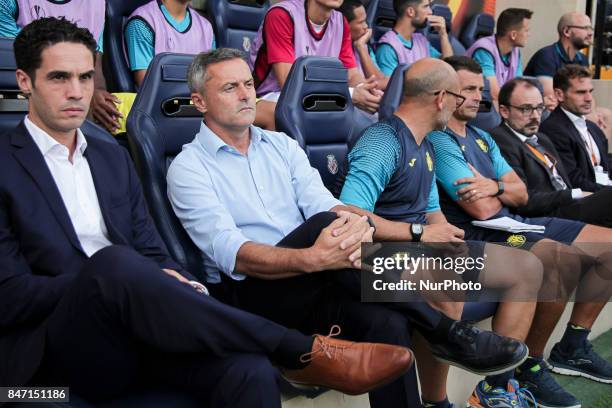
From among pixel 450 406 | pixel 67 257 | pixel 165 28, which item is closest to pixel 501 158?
pixel 450 406

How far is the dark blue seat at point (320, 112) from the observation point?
247 cm

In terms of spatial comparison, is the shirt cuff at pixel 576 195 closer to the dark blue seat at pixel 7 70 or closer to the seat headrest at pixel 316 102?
the seat headrest at pixel 316 102

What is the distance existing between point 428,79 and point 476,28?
11.5 ft

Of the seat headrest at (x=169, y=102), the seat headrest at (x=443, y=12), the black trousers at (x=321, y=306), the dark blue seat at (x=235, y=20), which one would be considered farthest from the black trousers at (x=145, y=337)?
the seat headrest at (x=443, y=12)

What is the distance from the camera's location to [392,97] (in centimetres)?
274

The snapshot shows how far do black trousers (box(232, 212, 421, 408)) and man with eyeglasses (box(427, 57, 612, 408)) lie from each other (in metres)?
0.89

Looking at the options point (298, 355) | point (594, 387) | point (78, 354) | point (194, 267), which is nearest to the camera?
point (78, 354)

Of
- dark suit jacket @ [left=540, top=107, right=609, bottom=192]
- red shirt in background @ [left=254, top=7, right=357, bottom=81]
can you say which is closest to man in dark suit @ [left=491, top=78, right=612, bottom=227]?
dark suit jacket @ [left=540, top=107, right=609, bottom=192]

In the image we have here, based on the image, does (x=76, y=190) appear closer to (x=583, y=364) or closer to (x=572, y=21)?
(x=583, y=364)

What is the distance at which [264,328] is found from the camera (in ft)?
4.78

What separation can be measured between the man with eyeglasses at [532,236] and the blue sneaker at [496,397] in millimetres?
129

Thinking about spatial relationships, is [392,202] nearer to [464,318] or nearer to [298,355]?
[464,318]

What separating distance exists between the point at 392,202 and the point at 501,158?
782mm

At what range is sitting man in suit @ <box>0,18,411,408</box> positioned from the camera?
1366 mm
